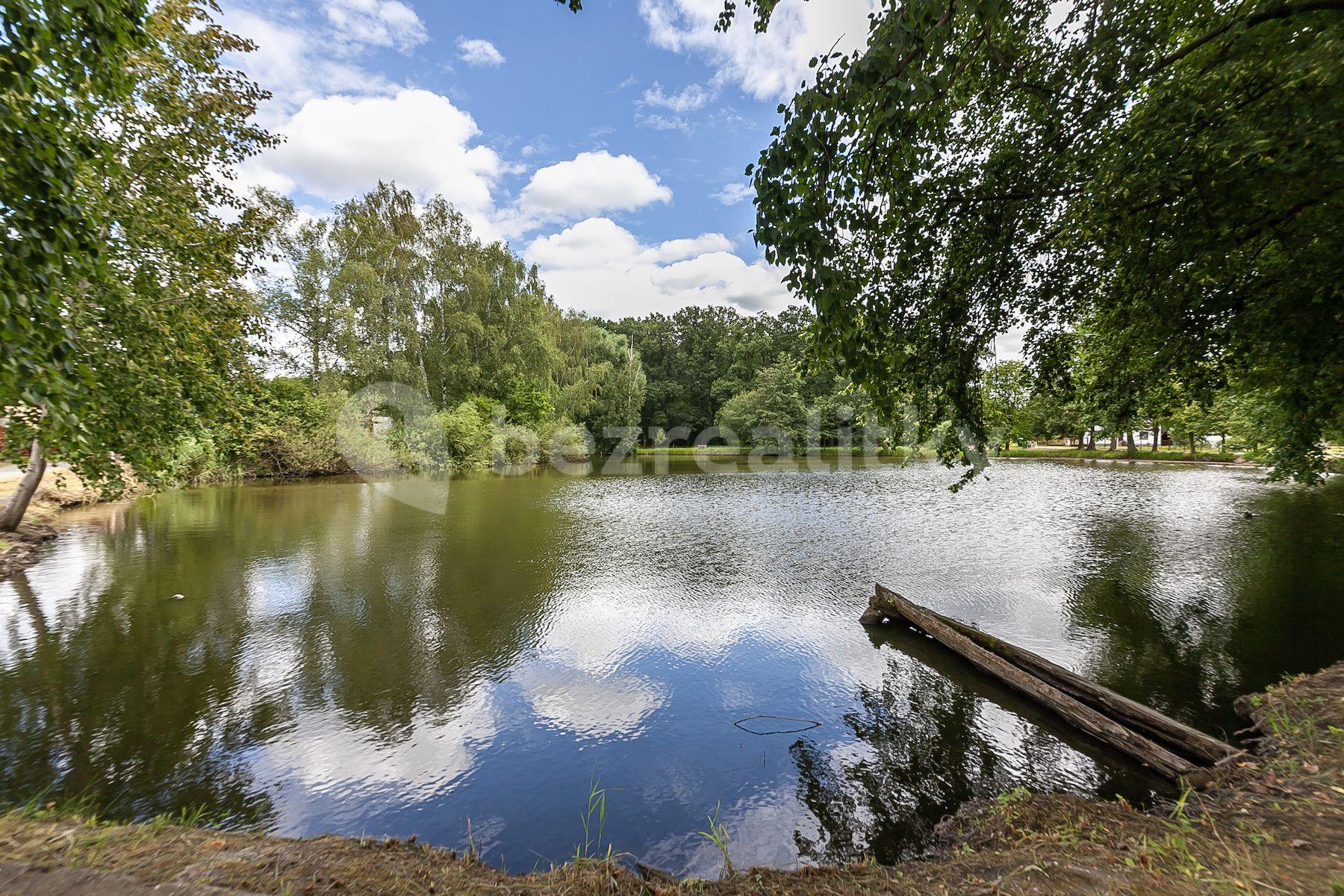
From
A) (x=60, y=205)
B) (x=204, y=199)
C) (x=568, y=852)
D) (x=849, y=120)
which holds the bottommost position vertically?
(x=568, y=852)

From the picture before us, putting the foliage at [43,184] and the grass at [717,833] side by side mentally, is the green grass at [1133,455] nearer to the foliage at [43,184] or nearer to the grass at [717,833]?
the grass at [717,833]

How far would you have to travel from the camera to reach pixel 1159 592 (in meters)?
9.41

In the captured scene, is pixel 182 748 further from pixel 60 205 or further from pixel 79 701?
pixel 60 205

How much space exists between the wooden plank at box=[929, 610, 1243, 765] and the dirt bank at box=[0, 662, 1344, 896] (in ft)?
1.50

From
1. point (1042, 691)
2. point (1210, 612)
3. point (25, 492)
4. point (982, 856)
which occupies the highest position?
point (25, 492)

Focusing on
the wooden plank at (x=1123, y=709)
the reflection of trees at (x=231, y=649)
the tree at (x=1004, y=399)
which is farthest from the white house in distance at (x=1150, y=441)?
the reflection of trees at (x=231, y=649)

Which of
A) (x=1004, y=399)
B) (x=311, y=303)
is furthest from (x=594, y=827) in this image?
(x=311, y=303)

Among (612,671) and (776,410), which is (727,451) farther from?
(612,671)

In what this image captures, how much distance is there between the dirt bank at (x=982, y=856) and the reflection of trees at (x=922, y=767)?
1.73 feet

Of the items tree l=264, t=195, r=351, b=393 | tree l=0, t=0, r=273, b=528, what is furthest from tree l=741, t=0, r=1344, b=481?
tree l=264, t=195, r=351, b=393

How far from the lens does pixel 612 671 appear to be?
681cm

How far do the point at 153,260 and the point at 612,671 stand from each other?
28.7 ft

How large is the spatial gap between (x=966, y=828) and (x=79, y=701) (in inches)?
358

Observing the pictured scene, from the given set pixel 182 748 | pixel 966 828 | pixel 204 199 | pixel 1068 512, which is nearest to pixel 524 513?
pixel 204 199
